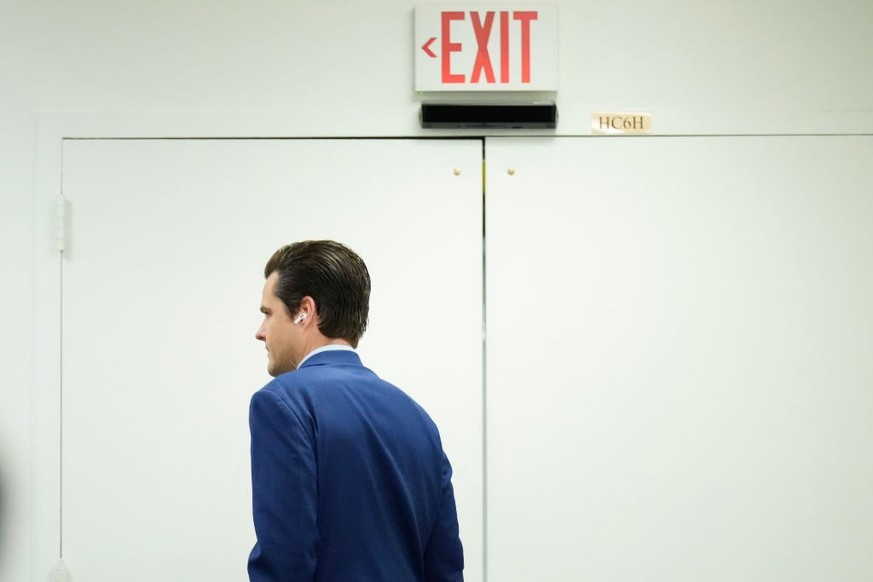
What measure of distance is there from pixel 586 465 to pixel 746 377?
452 millimetres

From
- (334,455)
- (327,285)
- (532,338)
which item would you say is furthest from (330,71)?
(334,455)

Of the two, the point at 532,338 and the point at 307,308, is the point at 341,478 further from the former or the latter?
the point at 532,338

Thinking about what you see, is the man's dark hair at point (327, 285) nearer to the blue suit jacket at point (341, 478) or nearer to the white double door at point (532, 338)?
the blue suit jacket at point (341, 478)

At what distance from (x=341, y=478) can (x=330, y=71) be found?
4.29 ft

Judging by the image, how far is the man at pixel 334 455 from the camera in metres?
1.33

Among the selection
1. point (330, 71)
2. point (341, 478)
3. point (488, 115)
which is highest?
point (330, 71)

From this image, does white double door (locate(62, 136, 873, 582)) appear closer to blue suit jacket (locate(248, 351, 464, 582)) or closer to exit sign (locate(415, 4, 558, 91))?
exit sign (locate(415, 4, 558, 91))

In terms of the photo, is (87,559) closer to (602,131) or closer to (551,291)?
(551,291)

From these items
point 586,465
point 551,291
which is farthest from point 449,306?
point 586,465

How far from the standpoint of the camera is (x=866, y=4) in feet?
7.89

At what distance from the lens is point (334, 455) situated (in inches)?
54.2

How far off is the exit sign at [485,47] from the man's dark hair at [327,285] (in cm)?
94

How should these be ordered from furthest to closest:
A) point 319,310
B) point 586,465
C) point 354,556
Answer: point 586,465 → point 319,310 → point 354,556

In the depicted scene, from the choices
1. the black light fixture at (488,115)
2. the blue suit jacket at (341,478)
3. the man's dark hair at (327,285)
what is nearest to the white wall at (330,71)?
the black light fixture at (488,115)
